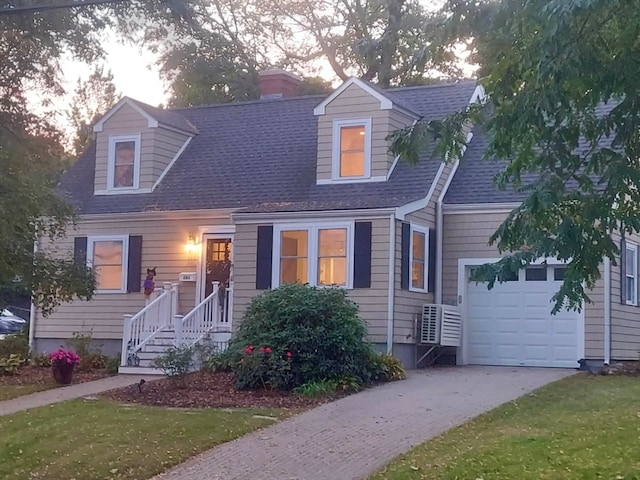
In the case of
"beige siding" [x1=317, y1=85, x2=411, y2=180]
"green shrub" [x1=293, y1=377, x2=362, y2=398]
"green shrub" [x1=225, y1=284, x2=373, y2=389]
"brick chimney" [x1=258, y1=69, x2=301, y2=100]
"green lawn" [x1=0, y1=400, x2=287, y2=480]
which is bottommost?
"green lawn" [x1=0, y1=400, x2=287, y2=480]

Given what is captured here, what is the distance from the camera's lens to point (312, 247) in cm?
1892

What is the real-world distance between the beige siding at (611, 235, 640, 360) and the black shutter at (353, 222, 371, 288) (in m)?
4.65

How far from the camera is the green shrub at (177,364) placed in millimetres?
15797

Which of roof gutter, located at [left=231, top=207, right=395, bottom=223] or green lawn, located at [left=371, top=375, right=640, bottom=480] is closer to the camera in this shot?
green lawn, located at [left=371, top=375, right=640, bottom=480]

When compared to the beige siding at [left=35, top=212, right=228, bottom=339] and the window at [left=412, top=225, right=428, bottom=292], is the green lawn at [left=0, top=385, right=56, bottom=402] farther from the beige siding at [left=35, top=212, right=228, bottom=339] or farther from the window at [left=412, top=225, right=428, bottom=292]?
the window at [left=412, top=225, right=428, bottom=292]

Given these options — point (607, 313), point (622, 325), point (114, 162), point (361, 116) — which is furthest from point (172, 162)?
point (622, 325)

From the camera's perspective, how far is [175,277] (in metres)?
21.5

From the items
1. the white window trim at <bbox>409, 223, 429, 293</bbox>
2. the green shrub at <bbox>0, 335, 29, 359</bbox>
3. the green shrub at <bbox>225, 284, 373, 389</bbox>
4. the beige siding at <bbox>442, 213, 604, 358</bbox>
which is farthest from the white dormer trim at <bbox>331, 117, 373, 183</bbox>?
the green shrub at <bbox>0, 335, 29, 359</bbox>

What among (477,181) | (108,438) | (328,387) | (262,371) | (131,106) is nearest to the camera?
(108,438)

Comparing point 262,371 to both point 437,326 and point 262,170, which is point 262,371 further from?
point 262,170

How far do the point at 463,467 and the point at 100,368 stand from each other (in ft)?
38.6

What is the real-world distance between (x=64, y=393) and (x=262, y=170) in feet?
23.8

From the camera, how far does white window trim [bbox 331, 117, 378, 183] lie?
782 inches

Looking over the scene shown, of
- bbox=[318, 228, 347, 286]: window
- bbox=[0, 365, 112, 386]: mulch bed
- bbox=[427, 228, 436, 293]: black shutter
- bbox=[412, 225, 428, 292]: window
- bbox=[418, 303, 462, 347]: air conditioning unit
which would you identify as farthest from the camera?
bbox=[427, 228, 436, 293]: black shutter
